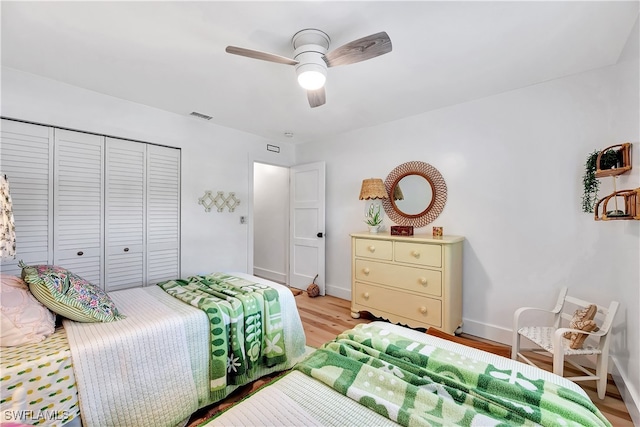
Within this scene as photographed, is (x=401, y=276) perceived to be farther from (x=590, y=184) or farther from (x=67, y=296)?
(x=67, y=296)

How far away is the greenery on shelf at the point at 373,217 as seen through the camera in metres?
3.29

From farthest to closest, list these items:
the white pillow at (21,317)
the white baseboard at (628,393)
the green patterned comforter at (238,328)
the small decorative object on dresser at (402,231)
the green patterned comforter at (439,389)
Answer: the small decorative object on dresser at (402,231) → the green patterned comforter at (238,328) → the white baseboard at (628,393) → the white pillow at (21,317) → the green patterned comforter at (439,389)

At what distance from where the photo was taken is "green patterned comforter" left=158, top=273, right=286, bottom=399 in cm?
185

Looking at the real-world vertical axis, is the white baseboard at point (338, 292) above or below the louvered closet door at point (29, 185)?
below

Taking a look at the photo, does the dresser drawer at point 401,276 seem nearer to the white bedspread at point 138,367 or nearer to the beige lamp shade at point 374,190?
the beige lamp shade at point 374,190

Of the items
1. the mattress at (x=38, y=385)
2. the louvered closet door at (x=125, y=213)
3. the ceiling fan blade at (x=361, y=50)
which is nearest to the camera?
the mattress at (x=38, y=385)

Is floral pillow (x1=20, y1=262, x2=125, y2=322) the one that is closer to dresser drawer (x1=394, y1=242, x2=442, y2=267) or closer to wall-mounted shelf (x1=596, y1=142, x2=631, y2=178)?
dresser drawer (x1=394, y1=242, x2=442, y2=267)

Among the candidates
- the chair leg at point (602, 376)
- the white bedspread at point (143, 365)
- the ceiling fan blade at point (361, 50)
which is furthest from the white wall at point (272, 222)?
the chair leg at point (602, 376)

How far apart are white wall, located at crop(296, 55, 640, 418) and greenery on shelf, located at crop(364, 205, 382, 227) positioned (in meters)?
0.53

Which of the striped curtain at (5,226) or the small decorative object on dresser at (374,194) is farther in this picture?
the small decorative object on dresser at (374,194)

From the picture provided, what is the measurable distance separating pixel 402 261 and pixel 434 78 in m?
1.73

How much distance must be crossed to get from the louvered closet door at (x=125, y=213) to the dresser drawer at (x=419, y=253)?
2.74 meters

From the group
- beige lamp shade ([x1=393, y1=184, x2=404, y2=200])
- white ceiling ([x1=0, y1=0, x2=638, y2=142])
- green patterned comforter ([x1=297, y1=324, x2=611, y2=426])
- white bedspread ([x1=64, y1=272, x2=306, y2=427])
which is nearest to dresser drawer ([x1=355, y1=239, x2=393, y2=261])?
beige lamp shade ([x1=393, y1=184, x2=404, y2=200])

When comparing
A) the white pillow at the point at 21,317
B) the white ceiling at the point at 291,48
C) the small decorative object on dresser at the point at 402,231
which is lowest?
the white pillow at the point at 21,317
